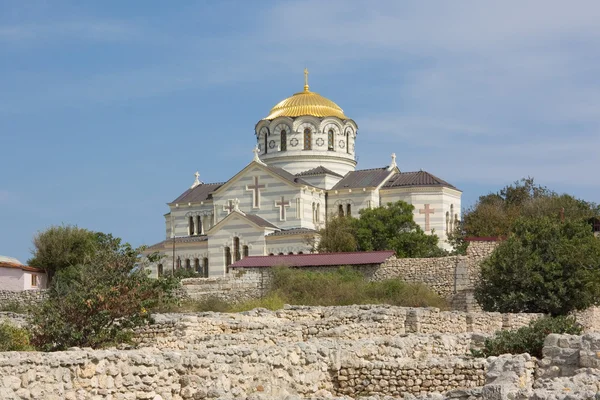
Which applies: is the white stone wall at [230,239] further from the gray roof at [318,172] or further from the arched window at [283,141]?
the arched window at [283,141]

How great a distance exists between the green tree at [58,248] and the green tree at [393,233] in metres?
13.9

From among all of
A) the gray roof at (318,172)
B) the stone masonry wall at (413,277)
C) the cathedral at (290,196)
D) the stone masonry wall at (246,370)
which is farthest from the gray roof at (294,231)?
the stone masonry wall at (246,370)

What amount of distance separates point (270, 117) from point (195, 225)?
849 centimetres

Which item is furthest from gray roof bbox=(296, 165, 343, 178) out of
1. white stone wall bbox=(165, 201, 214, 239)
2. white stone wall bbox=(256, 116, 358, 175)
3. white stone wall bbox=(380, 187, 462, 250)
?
white stone wall bbox=(165, 201, 214, 239)

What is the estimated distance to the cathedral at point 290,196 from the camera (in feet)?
196

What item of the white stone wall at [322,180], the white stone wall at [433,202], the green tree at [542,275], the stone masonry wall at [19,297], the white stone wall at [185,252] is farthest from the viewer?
the white stone wall at [322,180]

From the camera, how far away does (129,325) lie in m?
16.9

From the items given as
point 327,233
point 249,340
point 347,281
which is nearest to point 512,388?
point 249,340

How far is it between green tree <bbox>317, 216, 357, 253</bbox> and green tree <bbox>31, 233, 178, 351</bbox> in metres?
31.6

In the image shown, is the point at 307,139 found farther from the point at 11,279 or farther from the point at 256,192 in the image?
the point at 11,279

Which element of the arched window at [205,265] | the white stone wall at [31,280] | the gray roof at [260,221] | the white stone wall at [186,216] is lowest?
the white stone wall at [31,280]

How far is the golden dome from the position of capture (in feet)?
220

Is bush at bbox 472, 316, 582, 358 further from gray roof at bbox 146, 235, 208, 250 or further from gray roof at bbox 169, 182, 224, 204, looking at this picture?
gray roof at bbox 169, 182, 224, 204

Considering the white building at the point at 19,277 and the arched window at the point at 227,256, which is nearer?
the white building at the point at 19,277
